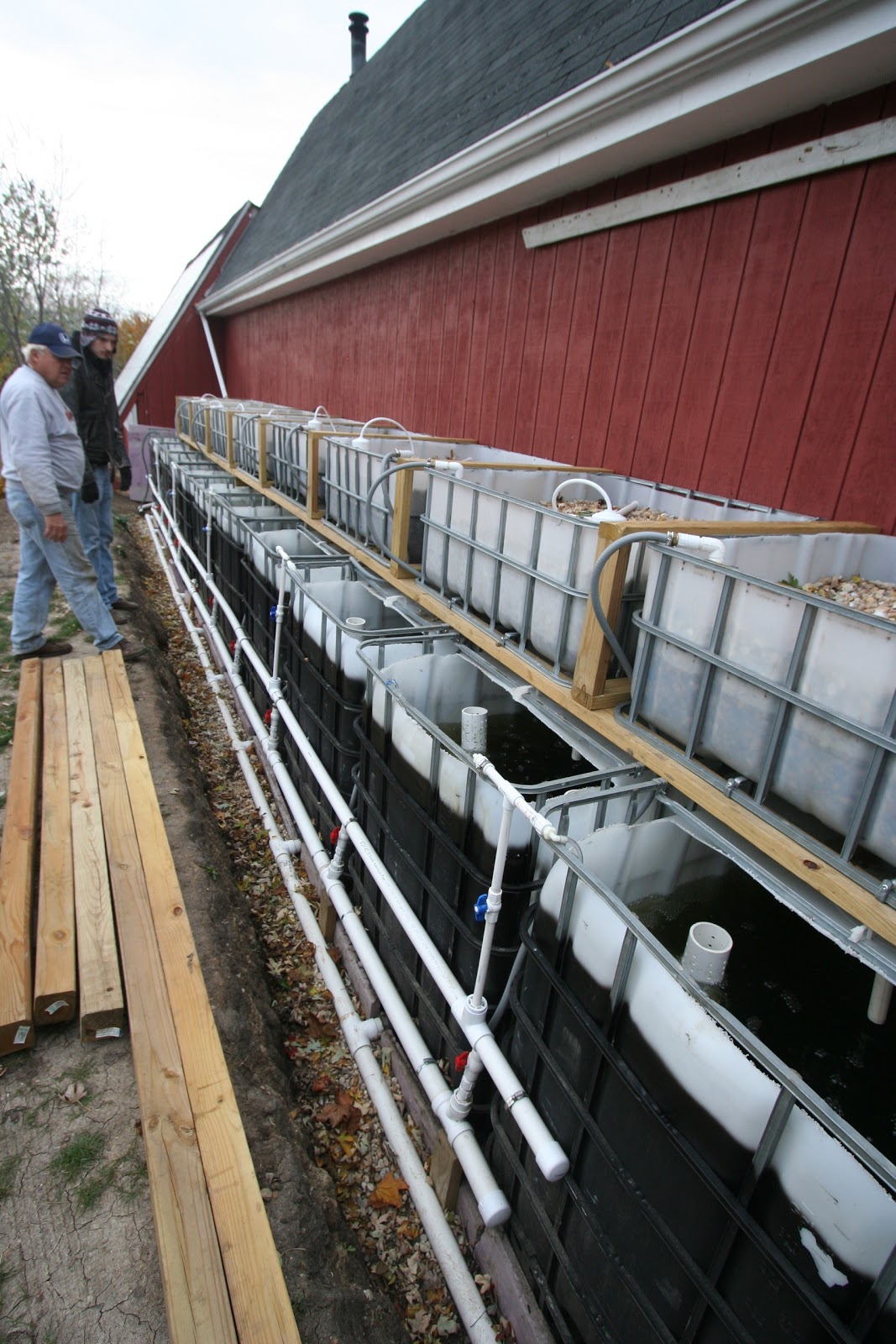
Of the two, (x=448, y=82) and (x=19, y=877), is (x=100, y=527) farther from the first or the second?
(x=448, y=82)

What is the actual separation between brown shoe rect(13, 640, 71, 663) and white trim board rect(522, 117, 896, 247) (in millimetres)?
5010

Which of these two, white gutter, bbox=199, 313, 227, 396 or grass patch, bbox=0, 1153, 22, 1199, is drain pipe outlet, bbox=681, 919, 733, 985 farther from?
white gutter, bbox=199, 313, 227, 396

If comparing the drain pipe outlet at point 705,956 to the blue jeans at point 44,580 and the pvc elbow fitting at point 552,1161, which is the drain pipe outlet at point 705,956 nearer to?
the pvc elbow fitting at point 552,1161

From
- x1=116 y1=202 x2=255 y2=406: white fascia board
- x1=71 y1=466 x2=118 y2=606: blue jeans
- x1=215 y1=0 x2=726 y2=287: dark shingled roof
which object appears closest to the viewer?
x1=215 y1=0 x2=726 y2=287: dark shingled roof

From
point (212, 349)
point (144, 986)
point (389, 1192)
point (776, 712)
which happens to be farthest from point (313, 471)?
point (212, 349)

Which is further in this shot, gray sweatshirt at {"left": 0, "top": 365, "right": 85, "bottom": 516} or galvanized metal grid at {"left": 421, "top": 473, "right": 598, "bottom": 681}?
gray sweatshirt at {"left": 0, "top": 365, "right": 85, "bottom": 516}

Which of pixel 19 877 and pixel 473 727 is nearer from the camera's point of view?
pixel 473 727

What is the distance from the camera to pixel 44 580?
525cm

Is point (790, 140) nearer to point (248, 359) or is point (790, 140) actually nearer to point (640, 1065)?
point (640, 1065)

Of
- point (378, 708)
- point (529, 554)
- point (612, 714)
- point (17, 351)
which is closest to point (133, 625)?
point (378, 708)

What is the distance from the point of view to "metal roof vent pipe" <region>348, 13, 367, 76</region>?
17172mm

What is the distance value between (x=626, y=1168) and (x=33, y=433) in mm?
5270

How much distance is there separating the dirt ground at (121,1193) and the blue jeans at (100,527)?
4360mm

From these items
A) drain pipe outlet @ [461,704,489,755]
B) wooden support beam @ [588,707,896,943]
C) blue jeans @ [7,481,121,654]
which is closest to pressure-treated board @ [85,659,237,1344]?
drain pipe outlet @ [461,704,489,755]
